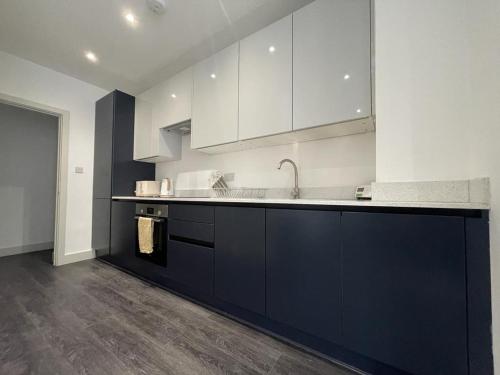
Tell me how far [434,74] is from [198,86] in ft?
6.39

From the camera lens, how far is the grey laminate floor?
1.10 meters

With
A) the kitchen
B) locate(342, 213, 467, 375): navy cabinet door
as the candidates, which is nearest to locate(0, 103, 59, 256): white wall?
the kitchen

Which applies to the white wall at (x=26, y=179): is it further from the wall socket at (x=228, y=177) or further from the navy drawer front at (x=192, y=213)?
the wall socket at (x=228, y=177)

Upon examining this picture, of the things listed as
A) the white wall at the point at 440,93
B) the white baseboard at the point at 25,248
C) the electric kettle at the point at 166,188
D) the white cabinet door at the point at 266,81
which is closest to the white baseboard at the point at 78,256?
the white baseboard at the point at 25,248

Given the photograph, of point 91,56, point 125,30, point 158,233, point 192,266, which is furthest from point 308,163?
point 91,56

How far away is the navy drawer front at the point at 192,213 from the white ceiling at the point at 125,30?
5.40 feet

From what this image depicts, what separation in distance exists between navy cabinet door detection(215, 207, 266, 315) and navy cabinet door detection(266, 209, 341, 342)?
62mm

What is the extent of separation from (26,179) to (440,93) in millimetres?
5145

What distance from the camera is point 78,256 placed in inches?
113

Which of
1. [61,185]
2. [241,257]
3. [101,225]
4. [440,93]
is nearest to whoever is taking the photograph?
[440,93]

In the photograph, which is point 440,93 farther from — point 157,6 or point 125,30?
point 125,30

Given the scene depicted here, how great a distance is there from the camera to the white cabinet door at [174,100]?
2.37 m

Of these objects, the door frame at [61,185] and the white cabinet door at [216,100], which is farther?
the door frame at [61,185]

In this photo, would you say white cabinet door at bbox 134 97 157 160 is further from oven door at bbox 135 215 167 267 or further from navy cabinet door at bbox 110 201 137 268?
oven door at bbox 135 215 167 267
